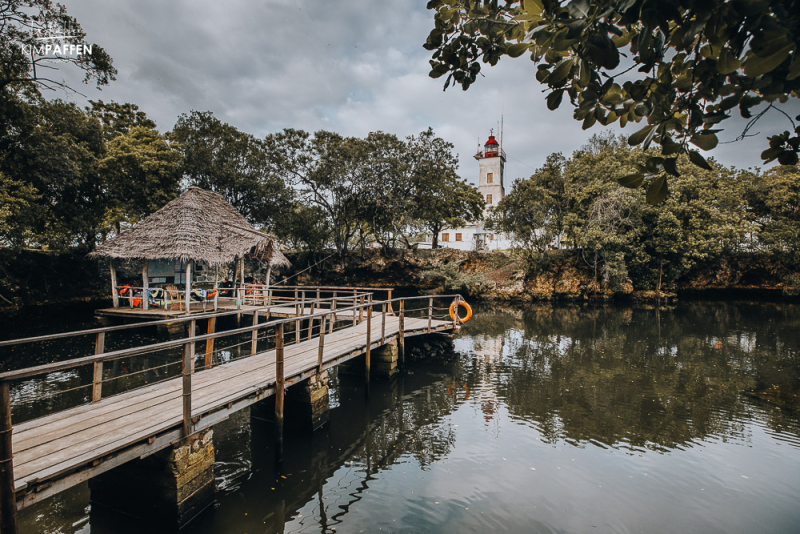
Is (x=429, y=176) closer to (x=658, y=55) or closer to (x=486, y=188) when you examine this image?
(x=486, y=188)

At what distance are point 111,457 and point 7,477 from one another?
0.95 metres

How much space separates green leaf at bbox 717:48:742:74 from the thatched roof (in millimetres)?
17454

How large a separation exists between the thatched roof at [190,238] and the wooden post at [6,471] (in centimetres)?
1406

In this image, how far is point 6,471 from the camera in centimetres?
296

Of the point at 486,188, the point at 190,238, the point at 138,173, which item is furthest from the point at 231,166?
the point at 486,188

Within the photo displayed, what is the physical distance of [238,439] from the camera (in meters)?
6.86

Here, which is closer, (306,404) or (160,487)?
(160,487)

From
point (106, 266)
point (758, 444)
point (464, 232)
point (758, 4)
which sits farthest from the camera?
point (464, 232)

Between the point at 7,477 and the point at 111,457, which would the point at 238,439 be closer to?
the point at 111,457

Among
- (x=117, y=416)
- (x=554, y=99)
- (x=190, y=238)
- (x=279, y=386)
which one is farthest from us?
(x=190, y=238)

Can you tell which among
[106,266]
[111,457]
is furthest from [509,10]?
[106,266]

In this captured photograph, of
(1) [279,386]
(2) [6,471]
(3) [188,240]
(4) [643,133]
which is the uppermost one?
(3) [188,240]

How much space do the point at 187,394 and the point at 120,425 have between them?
2.64 feet

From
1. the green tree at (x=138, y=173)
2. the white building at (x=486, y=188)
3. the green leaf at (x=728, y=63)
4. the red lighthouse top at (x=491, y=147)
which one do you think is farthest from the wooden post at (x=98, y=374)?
the red lighthouse top at (x=491, y=147)
